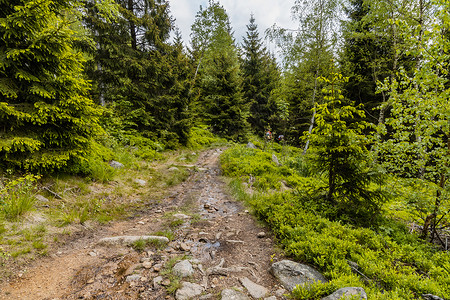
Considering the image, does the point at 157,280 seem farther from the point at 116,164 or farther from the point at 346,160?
the point at 116,164

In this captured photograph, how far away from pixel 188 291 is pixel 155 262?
0.98 meters

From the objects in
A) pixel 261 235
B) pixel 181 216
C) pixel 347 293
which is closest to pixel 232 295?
pixel 347 293

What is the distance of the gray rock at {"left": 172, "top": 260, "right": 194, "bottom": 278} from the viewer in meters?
3.07

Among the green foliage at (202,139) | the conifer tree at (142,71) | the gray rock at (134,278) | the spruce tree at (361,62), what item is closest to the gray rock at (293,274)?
the gray rock at (134,278)

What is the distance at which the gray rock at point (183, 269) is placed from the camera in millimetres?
3068

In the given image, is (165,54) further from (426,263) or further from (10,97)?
(426,263)

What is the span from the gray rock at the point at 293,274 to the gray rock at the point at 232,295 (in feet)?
2.41

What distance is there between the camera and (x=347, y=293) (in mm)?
2469

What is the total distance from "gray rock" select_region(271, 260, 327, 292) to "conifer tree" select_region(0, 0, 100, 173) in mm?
5731

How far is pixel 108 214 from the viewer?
527cm

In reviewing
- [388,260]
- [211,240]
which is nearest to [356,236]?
[388,260]

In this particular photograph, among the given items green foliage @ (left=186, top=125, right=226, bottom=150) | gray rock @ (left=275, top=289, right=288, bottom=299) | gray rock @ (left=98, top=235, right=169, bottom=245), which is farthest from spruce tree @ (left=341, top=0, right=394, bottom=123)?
gray rock @ (left=98, top=235, right=169, bottom=245)

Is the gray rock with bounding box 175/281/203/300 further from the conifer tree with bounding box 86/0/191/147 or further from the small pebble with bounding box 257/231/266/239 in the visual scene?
the conifer tree with bounding box 86/0/191/147

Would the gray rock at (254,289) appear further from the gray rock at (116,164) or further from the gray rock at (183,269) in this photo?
the gray rock at (116,164)
